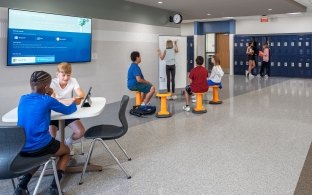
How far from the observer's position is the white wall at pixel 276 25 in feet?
43.6

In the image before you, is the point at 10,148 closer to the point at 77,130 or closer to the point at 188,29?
the point at 77,130

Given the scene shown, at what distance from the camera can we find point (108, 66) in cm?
751

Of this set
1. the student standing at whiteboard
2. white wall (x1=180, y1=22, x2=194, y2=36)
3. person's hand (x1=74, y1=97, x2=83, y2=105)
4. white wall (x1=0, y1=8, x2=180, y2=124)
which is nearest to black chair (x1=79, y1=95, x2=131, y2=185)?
person's hand (x1=74, y1=97, x2=83, y2=105)

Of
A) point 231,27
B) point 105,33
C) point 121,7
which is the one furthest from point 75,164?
point 231,27

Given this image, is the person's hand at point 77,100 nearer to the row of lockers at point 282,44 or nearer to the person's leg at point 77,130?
the person's leg at point 77,130

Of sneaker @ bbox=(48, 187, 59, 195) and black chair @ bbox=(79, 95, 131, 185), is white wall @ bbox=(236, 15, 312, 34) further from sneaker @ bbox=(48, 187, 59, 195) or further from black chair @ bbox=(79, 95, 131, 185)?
sneaker @ bbox=(48, 187, 59, 195)

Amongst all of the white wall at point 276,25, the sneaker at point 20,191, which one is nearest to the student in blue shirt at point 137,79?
the sneaker at point 20,191

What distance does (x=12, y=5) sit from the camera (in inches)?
206

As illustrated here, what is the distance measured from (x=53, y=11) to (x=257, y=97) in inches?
219

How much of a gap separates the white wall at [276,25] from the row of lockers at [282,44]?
0.90 ft

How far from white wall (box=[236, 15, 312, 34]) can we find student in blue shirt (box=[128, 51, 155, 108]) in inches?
383

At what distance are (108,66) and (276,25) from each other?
31.0 feet

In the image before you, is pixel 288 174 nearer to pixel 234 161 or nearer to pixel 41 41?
pixel 234 161

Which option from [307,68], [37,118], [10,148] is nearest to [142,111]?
[37,118]
